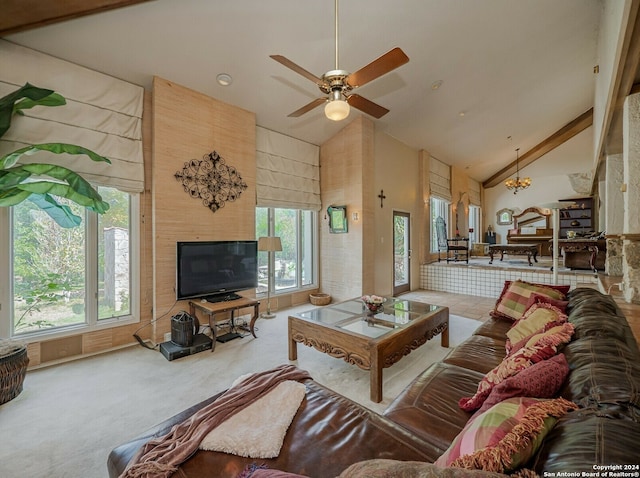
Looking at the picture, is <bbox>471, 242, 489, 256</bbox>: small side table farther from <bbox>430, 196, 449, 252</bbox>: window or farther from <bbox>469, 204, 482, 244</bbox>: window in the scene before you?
<bbox>430, 196, 449, 252</bbox>: window

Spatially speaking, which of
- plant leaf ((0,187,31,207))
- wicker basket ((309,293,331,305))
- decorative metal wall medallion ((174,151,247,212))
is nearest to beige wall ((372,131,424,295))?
wicker basket ((309,293,331,305))

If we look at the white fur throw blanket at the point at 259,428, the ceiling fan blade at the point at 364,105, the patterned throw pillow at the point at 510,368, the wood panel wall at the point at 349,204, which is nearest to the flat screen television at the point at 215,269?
the wood panel wall at the point at 349,204

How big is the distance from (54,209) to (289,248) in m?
3.45

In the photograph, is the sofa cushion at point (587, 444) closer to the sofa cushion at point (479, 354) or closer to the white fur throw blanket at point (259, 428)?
the white fur throw blanket at point (259, 428)

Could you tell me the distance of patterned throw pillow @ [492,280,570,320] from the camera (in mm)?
2791

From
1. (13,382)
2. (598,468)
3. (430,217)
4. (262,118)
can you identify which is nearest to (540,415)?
(598,468)

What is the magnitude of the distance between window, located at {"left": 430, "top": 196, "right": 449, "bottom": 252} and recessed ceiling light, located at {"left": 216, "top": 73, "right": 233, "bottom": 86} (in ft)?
20.2

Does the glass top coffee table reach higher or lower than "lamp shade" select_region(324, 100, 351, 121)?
lower

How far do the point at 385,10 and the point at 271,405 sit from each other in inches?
153

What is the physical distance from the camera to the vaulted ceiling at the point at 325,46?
2.83 metres

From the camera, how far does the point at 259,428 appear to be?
49.4 inches

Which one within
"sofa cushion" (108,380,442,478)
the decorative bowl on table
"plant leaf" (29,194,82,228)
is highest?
"plant leaf" (29,194,82,228)

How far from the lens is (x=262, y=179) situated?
4.86m

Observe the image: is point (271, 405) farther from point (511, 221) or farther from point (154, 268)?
point (511, 221)
